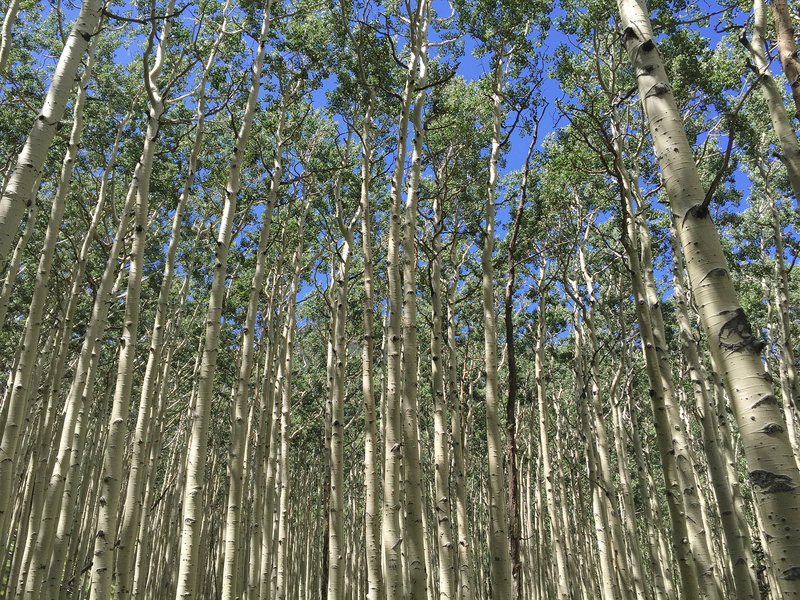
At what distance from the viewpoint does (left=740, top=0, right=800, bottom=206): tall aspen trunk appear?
490 centimetres

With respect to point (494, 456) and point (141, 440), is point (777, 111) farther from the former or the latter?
point (141, 440)

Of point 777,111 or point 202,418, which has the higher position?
point 777,111

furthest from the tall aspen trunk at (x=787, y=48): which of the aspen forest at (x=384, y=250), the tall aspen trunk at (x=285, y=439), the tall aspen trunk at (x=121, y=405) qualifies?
the tall aspen trunk at (x=285, y=439)

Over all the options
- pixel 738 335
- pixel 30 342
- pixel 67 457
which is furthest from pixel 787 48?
Result: pixel 67 457

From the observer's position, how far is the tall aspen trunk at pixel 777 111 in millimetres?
4898

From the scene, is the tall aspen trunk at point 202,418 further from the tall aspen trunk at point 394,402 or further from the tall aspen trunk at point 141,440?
the tall aspen trunk at point 394,402

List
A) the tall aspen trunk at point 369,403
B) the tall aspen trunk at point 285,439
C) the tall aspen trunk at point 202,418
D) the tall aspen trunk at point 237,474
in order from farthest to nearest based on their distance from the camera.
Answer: the tall aspen trunk at point 285,439 → the tall aspen trunk at point 237,474 → the tall aspen trunk at point 369,403 → the tall aspen trunk at point 202,418

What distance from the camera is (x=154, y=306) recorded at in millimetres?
16125

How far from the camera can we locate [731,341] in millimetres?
2307

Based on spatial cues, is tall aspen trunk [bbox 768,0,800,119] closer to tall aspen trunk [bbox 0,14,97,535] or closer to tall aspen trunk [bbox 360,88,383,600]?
tall aspen trunk [bbox 360,88,383,600]

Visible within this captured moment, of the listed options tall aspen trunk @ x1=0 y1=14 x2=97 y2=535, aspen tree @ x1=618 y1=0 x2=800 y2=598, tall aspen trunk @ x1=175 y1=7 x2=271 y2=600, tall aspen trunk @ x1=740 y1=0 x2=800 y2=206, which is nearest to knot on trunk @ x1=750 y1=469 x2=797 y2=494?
aspen tree @ x1=618 y1=0 x2=800 y2=598

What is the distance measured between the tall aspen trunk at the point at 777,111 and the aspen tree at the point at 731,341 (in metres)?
2.38

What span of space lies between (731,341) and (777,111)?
4376mm

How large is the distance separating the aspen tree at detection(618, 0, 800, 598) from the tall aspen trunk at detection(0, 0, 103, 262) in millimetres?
3954
